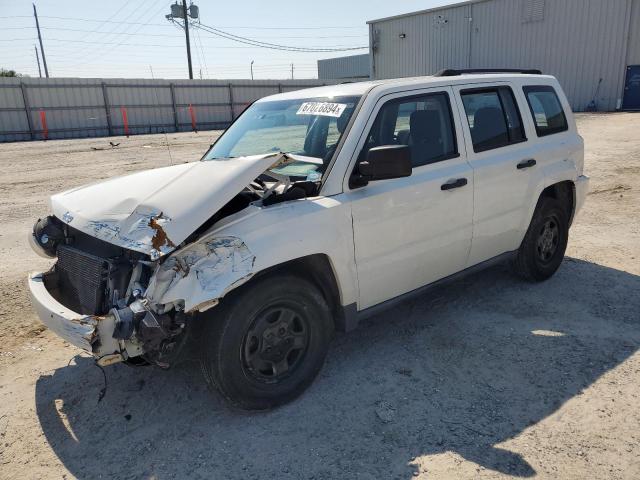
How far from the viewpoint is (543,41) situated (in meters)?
26.9

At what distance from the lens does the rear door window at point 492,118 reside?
163 inches

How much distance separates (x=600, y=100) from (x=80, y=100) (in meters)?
27.6

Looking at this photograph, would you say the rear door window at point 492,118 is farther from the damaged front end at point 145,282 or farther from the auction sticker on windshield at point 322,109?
the damaged front end at point 145,282

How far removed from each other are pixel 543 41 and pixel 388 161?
92.8 ft

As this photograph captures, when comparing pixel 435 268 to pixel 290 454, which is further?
pixel 435 268

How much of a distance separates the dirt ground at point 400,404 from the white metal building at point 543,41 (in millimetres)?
24418

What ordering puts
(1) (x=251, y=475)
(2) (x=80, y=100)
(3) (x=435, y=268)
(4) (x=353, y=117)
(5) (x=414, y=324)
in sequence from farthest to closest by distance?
(2) (x=80, y=100)
(5) (x=414, y=324)
(3) (x=435, y=268)
(4) (x=353, y=117)
(1) (x=251, y=475)

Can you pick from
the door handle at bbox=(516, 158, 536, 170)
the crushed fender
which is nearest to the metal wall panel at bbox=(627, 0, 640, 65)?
the door handle at bbox=(516, 158, 536, 170)

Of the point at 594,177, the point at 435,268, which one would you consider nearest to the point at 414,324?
the point at 435,268

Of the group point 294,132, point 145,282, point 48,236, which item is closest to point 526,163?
point 294,132

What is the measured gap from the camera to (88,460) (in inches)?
112

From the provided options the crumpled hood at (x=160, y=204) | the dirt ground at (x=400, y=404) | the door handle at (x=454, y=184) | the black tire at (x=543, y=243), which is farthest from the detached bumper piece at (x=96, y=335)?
the black tire at (x=543, y=243)

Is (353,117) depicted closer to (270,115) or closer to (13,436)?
(270,115)

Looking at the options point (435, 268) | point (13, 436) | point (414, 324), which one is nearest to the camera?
point (13, 436)
